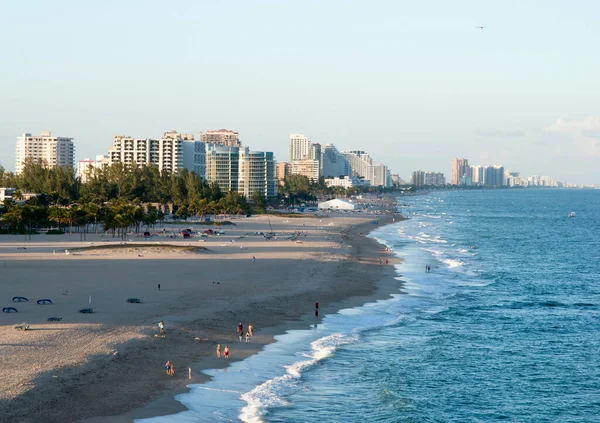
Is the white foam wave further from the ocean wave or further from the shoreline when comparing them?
the ocean wave

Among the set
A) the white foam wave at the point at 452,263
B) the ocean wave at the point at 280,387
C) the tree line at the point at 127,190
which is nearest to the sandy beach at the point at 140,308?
the ocean wave at the point at 280,387

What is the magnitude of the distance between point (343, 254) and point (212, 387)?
5597 cm

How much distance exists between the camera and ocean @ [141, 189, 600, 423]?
29.5 m

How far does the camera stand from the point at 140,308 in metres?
44.2

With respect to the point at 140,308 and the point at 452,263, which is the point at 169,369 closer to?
the point at 140,308

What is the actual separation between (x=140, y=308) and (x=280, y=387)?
50.9ft

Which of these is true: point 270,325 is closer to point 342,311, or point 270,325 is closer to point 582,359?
point 342,311

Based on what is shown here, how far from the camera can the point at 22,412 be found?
24.9 metres

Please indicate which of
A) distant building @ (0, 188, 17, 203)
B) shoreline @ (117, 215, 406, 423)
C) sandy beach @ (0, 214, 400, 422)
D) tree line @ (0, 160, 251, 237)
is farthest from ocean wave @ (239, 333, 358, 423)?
distant building @ (0, 188, 17, 203)

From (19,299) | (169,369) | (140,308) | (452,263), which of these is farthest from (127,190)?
(169,369)

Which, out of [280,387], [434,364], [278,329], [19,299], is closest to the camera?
[280,387]

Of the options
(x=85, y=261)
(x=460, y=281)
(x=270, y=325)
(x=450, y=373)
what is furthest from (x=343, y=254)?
(x=450, y=373)

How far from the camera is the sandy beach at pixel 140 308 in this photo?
28047mm

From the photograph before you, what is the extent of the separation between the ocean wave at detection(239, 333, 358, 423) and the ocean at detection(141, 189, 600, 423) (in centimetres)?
5
